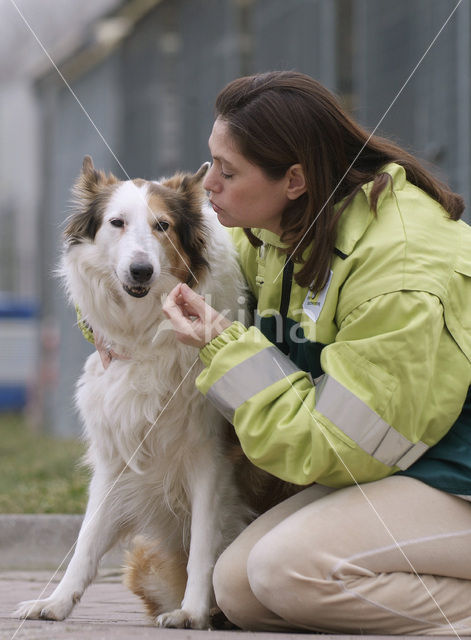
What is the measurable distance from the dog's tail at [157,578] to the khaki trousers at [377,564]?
0.76 m

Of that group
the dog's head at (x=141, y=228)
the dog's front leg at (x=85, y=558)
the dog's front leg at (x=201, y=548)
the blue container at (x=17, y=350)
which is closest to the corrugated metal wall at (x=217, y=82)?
the blue container at (x=17, y=350)

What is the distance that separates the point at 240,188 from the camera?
3.07 metres

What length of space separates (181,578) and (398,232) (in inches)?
62.9

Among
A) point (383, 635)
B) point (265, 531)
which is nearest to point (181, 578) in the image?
point (265, 531)

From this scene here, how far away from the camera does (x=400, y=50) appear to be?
8.28 meters

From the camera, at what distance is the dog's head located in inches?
134

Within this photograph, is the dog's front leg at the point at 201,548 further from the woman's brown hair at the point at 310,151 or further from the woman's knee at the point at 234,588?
the woman's brown hair at the point at 310,151

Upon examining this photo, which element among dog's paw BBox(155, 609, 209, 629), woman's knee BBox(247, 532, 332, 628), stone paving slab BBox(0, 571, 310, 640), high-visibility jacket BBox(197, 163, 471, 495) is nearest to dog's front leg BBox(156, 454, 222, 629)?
dog's paw BBox(155, 609, 209, 629)

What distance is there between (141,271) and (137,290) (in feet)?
0.29

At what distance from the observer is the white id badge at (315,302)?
9.68ft

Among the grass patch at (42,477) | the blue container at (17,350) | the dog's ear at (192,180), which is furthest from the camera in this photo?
the blue container at (17,350)

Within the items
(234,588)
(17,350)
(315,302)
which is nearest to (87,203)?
(315,302)

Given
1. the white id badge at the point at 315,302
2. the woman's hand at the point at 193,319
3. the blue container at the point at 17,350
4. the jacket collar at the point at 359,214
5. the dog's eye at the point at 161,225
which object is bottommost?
the blue container at the point at 17,350

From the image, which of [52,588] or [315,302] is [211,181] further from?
[52,588]
